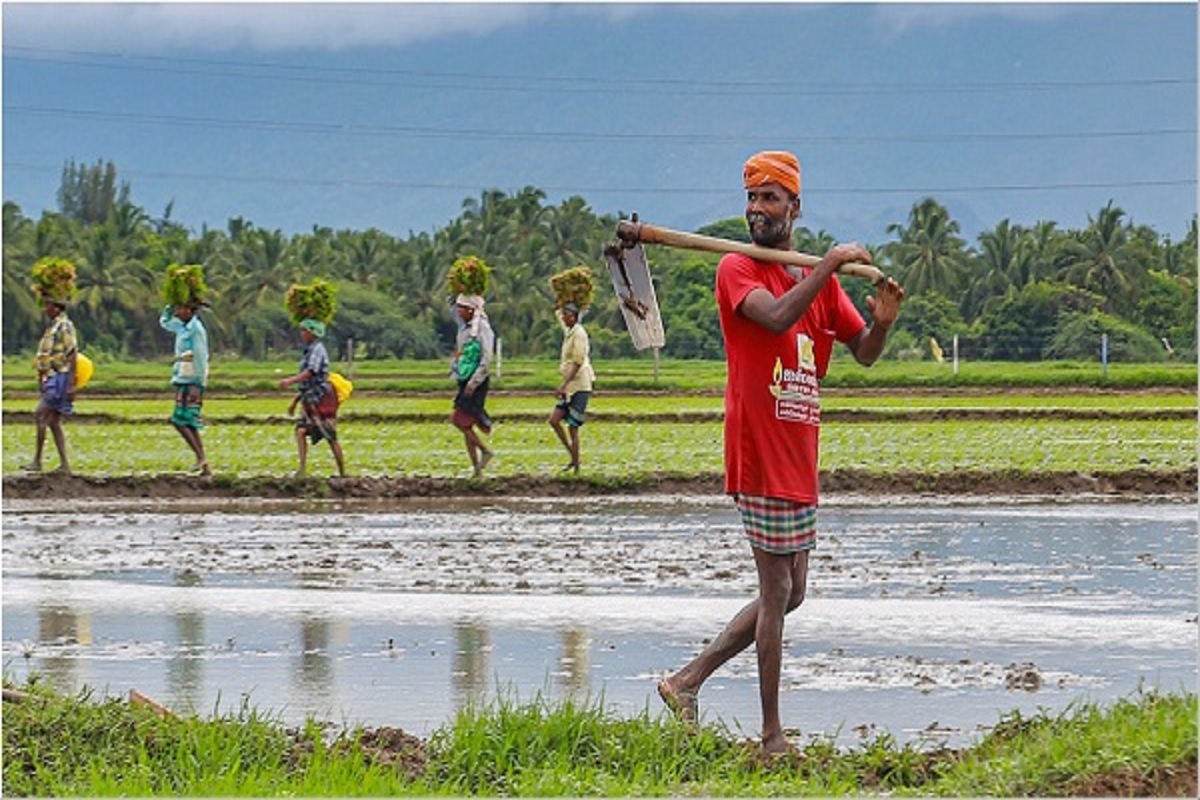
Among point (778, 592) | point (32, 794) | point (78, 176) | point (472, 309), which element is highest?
point (78, 176)

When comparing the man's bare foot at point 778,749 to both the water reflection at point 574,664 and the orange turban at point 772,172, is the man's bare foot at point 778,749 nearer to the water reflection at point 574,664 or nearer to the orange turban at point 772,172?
the water reflection at point 574,664

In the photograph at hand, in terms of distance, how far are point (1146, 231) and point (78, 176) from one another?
112 meters

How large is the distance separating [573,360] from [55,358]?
5.12 metres

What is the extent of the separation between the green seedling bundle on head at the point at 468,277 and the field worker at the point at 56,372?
380cm

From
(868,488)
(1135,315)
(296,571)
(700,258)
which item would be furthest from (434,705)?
(700,258)

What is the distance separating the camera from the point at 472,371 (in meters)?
22.0

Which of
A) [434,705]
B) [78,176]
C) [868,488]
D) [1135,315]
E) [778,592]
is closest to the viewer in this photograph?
[778,592]

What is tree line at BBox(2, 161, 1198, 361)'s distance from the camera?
297ft

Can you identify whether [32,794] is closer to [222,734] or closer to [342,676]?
[222,734]

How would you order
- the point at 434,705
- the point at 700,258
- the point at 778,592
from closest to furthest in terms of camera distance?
1. the point at 778,592
2. the point at 434,705
3. the point at 700,258

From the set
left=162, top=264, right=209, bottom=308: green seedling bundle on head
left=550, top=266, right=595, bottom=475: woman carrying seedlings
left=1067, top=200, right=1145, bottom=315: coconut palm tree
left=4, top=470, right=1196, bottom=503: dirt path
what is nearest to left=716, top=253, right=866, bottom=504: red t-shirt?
left=4, top=470, right=1196, bottom=503: dirt path

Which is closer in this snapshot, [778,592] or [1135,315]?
[778,592]

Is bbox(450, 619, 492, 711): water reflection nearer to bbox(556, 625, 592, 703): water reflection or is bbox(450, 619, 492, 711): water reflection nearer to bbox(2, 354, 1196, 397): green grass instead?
bbox(556, 625, 592, 703): water reflection

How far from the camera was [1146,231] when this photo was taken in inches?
4230
